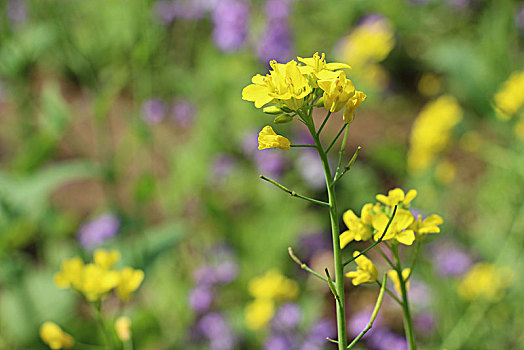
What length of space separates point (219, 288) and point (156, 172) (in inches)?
39.7

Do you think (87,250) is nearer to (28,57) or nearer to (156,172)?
(28,57)

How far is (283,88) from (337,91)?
5 centimetres

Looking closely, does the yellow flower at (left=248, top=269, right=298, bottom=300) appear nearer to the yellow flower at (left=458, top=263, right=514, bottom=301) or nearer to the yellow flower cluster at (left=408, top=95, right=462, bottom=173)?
the yellow flower at (left=458, top=263, right=514, bottom=301)

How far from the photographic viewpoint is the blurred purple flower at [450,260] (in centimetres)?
169

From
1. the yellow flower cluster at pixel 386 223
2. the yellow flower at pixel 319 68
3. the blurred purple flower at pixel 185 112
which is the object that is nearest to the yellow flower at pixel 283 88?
the yellow flower at pixel 319 68

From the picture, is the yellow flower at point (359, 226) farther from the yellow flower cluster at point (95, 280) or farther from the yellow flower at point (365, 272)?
the yellow flower cluster at point (95, 280)

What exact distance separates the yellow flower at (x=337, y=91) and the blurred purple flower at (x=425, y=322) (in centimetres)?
132

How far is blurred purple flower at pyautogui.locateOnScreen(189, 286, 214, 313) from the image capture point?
5.66ft

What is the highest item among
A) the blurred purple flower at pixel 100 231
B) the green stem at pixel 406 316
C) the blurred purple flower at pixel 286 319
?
the green stem at pixel 406 316

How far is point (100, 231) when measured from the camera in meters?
1.76

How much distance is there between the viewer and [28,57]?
157 centimetres

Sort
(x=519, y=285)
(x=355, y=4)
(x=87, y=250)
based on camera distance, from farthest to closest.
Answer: (x=355, y=4)
(x=87, y=250)
(x=519, y=285)

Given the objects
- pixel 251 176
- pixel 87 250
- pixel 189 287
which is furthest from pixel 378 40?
pixel 87 250

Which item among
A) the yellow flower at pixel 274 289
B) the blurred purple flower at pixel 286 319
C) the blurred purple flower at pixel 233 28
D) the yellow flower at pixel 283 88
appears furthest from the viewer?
the blurred purple flower at pixel 233 28
